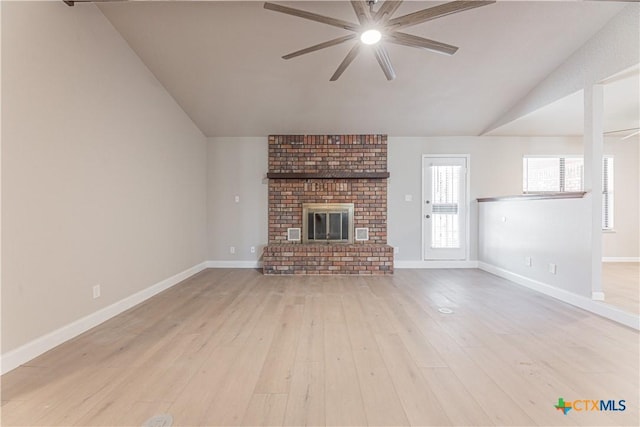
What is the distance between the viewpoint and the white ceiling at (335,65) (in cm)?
296

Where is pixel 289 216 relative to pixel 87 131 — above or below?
below

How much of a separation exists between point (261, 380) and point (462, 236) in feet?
15.2

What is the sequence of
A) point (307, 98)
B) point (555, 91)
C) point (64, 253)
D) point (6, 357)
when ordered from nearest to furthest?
point (6, 357), point (64, 253), point (555, 91), point (307, 98)

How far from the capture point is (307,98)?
14.0ft

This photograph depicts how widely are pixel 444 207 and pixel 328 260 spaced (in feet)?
7.80

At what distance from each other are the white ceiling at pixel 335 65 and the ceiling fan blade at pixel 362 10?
92 cm

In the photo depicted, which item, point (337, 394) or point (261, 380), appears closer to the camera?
point (337, 394)

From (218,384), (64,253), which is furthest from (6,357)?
(218,384)

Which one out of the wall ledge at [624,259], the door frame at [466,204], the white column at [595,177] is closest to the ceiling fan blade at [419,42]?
the white column at [595,177]

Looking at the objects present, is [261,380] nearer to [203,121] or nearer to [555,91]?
[203,121]

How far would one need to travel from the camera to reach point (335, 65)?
364cm

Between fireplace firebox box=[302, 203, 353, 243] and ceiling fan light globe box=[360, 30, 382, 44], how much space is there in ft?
10.3

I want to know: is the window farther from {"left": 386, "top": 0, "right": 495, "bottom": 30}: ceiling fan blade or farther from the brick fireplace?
{"left": 386, "top": 0, "right": 495, "bottom": 30}: ceiling fan blade

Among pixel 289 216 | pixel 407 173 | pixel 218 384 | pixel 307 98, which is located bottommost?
pixel 218 384
